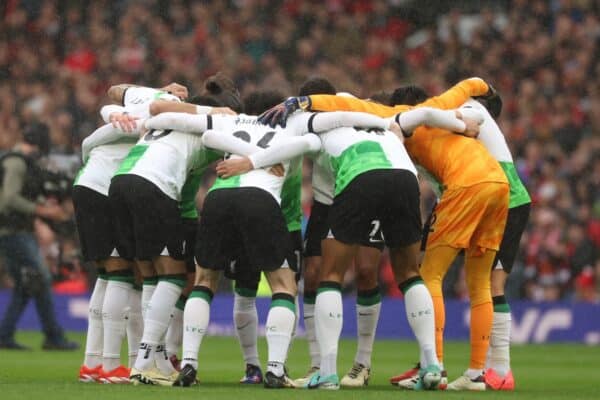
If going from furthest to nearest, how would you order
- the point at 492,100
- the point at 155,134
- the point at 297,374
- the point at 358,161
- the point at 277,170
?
the point at 297,374 < the point at 492,100 < the point at 155,134 < the point at 277,170 < the point at 358,161

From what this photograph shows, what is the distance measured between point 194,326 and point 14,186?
20.8ft

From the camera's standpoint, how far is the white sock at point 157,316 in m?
9.77

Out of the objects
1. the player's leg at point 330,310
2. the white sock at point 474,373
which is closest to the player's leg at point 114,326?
the player's leg at point 330,310

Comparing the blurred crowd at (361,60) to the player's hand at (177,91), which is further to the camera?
the blurred crowd at (361,60)

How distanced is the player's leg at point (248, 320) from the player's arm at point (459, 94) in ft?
6.53

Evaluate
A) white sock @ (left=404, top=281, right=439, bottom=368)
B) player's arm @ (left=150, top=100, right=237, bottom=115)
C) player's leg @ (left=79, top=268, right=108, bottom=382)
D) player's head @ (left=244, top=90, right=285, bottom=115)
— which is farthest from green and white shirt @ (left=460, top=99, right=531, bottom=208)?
player's leg @ (left=79, top=268, right=108, bottom=382)

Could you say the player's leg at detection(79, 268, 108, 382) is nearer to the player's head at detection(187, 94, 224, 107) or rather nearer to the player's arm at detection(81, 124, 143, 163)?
the player's arm at detection(81, 124, 143, 163)

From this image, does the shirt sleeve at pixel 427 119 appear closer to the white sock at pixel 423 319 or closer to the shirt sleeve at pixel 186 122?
the white sock at pixel 423 319

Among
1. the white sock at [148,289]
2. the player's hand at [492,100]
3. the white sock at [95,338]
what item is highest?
the player's hand at [492,100]

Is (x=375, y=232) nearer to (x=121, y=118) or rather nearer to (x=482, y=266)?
(x=482, y=266)

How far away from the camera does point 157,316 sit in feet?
32.2

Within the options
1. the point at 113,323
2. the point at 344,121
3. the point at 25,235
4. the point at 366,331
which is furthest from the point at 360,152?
the point at 25,235

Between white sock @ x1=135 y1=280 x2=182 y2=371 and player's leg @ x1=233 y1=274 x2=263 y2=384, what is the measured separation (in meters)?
0.87

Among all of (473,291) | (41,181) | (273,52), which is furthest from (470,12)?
(473,291)
